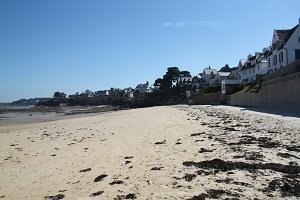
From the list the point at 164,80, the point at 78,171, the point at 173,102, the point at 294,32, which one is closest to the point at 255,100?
the point at 294,32

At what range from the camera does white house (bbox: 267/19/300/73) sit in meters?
41.2

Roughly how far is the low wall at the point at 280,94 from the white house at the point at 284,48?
8900 mm

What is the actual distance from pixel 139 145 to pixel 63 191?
5.68 metres

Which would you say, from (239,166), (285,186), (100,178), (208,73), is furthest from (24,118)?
(208,73)

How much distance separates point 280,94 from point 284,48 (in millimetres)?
18303

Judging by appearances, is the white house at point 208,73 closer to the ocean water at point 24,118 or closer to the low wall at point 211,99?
the low wall at point 211,99

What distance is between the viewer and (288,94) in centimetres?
2441

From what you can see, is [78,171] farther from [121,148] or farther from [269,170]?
[269,170]

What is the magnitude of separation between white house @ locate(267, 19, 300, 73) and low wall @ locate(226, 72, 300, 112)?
890cm

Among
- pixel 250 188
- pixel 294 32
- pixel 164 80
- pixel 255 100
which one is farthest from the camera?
pixel 164 80

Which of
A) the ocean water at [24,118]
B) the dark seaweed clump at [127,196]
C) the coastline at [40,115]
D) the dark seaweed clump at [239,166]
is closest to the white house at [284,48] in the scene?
the coastline at [40,115]

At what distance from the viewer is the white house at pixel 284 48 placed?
4116 centimetres

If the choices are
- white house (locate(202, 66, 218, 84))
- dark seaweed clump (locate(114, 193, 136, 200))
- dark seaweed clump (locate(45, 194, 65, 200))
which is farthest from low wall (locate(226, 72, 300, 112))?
white house (locate(202, 66, 218, 84))

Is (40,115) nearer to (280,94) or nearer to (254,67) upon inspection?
(254,67)
